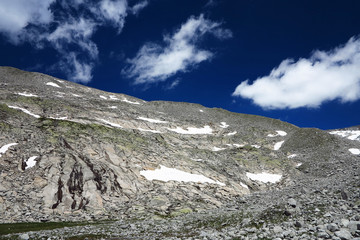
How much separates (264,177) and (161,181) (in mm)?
30160

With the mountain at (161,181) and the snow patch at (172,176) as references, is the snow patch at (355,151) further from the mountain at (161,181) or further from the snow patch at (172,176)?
the snow patch at (172,176)

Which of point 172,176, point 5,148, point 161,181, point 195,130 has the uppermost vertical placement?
point 195,130

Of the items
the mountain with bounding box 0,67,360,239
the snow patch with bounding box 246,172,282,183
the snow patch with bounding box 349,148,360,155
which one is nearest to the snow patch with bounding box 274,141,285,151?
the mountain with bounding box 0,67,360,239

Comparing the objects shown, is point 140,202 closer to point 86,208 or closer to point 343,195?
point 86,208

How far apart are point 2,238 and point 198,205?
83.2 feet

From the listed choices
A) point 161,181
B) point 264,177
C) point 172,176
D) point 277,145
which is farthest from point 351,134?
point 161,181

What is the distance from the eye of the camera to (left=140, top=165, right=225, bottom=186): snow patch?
144ft

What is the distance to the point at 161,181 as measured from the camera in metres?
42.9

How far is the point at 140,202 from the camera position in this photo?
35.3m

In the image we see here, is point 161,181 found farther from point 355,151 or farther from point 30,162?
point 355,151

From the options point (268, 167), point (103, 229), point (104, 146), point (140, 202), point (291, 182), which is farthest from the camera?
point (268, 167)

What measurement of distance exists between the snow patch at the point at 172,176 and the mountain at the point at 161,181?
0.87 ft

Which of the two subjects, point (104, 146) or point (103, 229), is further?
point (104, 146)

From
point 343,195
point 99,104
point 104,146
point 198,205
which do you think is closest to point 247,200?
point 198,205
